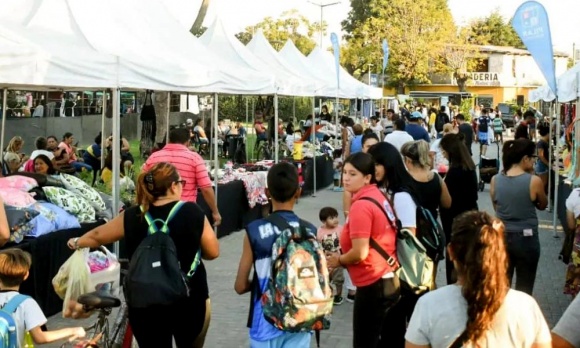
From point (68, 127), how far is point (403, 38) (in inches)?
1420

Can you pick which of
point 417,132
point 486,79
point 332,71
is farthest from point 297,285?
point 486,79

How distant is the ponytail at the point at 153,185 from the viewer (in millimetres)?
3986

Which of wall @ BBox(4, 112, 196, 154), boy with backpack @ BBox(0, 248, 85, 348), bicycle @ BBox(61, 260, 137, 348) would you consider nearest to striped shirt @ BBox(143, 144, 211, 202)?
bicycle @ BBox(61, 260, 137, 348)

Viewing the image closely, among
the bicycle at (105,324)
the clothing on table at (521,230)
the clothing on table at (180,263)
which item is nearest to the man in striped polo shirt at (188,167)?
the bicycle at (105,324)

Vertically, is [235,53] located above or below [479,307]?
above

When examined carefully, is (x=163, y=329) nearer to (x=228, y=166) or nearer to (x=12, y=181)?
(x=12, y=181)

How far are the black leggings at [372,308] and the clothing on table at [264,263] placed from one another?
26.8 inches

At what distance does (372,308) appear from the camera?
4383 millimetres

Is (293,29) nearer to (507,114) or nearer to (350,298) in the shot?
(507,114)

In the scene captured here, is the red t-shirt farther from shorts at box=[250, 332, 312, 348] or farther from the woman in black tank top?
the woman in black tank top

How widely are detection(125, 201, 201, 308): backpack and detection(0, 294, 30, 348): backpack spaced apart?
665 mm

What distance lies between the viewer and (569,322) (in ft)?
8.75

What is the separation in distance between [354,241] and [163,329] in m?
1.13

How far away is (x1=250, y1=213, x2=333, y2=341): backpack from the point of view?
3592 mm
